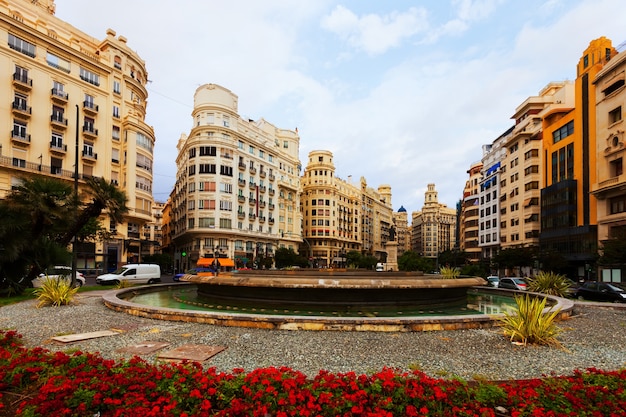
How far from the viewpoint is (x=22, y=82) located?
40.1 m

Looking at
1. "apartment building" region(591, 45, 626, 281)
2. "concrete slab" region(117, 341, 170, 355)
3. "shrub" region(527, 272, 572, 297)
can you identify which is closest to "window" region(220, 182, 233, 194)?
"apartment building" region(591, 45, 626, 281)

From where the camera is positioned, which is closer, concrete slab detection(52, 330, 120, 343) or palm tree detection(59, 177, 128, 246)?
concrete slab detection(52, 330, 120, 343)

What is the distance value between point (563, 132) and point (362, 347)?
6112cm

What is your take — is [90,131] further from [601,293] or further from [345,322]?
[601,293]

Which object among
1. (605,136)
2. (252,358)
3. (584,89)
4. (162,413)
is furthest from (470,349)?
(584,89)

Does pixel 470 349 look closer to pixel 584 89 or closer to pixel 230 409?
pixel 230 409

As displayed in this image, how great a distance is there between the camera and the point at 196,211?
63438 mm

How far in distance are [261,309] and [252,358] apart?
17.9 ft

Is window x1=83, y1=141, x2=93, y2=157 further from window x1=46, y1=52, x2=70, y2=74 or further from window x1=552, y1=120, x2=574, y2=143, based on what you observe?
window x1=552, y1=120, x2=574, y2=143

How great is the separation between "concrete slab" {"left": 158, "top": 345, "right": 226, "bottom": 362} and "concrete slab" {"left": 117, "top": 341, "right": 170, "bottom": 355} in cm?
36

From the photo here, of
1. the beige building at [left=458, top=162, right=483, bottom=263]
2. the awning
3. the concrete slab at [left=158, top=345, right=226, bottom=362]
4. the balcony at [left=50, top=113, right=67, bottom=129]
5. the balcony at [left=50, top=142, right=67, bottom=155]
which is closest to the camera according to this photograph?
the concrete slab at [left=158, top=345, right=226, bottom=362]

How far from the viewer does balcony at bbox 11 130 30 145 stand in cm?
3903

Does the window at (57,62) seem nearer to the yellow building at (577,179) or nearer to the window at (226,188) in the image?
the window at (226,188)

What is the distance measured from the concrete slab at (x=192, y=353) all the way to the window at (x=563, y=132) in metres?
61.1
